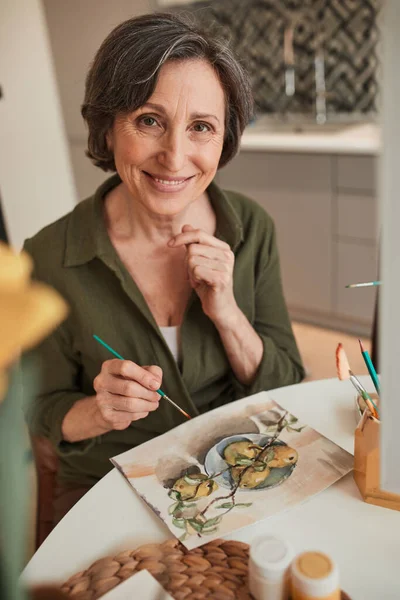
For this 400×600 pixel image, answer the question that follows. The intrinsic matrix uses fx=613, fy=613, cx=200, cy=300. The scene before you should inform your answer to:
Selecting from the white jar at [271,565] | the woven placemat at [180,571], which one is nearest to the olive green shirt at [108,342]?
the woven placemat at [180,571]

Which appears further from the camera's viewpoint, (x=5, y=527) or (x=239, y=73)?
(x=239, y=73)

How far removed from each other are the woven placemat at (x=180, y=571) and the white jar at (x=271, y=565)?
0.18ft

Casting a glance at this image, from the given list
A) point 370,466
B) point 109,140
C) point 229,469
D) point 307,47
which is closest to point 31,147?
point 109,140

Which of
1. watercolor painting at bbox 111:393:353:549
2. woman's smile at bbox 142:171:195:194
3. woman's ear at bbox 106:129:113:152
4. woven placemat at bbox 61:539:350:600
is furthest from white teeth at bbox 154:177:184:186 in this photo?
woven placemat at bbox 61:539:350:600

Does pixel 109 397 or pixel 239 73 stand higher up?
pixel 239 73

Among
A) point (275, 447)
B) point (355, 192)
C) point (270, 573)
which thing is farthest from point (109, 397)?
point (355, 192)

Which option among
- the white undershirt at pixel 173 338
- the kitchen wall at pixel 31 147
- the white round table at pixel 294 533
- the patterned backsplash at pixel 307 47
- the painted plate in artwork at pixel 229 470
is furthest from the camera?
the patterned backsplash at pixel 307 47

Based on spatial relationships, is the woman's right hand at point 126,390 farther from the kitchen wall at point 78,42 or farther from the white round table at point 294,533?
the kitchen wall at point 78,42

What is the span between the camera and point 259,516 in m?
0.70

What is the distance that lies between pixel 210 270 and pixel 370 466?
40 centimetres

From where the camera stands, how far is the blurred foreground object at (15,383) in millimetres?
222

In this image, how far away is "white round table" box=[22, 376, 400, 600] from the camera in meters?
0.62

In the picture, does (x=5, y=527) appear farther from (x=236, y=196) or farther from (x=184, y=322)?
(x=236, y=196)

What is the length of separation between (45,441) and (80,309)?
0.23m
